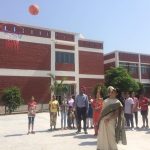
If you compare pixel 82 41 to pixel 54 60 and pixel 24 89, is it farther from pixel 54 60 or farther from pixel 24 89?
pixel 24 89

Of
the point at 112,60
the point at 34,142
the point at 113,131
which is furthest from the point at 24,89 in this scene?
the point at 113,131

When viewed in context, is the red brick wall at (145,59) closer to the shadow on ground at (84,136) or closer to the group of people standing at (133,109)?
the group of people standing at (133,109)

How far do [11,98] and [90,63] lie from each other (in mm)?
14291

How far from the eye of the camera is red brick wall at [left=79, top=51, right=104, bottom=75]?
4378 centimetres

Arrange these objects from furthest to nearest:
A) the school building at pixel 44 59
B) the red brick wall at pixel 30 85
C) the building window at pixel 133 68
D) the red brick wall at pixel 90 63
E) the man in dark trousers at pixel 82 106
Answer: the building window at pixel 133 68 < the red brick wall at pixel 90 63 < the school building at pixel 44 59 < the red brick wall at pixel 30 85 < the man in dark trousers at pixel 82 106

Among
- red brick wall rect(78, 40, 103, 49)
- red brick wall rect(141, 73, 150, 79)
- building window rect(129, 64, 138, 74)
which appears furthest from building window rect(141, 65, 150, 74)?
red brick wall rect(78, 40, 103, 49)

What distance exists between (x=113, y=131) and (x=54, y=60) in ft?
110

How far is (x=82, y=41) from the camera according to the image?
4422 centimetres

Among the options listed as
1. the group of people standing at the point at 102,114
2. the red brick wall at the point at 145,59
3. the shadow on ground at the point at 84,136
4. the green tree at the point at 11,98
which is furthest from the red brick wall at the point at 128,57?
the shadow on ground at the point at 84,136

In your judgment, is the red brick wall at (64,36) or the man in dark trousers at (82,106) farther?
the red brick wall at (64,36)

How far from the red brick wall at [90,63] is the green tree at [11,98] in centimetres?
1137

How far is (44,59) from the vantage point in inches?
1565

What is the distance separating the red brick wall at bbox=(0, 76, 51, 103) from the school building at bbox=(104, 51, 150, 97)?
15244 millimetres

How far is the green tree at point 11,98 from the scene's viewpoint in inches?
1350
